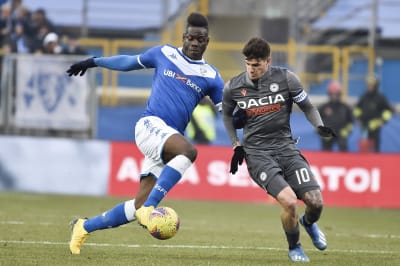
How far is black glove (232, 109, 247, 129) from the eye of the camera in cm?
1072

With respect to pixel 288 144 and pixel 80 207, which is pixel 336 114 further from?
pixel 288 144

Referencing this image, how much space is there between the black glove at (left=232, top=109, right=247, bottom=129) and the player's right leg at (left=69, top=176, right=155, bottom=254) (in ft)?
3.62

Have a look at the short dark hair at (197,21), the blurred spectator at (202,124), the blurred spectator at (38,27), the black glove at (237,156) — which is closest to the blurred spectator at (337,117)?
the blurred spectator at (202,124)

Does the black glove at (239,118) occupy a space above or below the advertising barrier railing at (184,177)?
above

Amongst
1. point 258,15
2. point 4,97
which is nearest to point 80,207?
point 4,97

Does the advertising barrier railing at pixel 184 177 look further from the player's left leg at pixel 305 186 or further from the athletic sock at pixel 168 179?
the athletic sock at pixel 168 179

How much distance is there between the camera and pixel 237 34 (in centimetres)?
2931

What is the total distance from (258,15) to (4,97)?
30.3ft

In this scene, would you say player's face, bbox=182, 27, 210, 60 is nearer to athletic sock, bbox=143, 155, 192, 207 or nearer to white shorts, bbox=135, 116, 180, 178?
white shorts, bbox=135, 116, 180, 178

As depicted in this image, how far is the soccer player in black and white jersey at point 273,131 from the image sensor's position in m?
10.4

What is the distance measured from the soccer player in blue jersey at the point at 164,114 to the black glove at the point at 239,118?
0.23m

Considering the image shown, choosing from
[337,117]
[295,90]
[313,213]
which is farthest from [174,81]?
[337,117]

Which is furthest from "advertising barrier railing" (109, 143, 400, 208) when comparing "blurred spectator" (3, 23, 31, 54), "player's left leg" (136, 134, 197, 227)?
"player's left leg" (136, 134, 197, 227)

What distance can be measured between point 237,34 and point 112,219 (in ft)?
64.3
